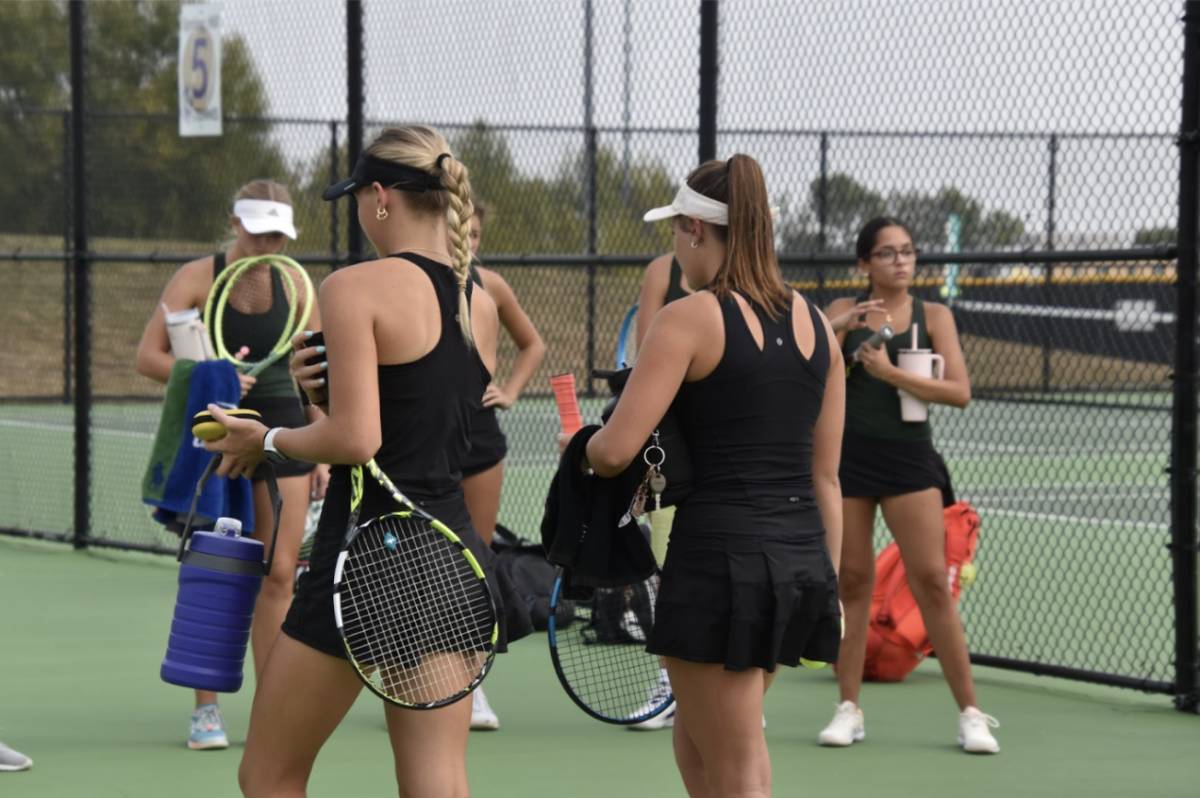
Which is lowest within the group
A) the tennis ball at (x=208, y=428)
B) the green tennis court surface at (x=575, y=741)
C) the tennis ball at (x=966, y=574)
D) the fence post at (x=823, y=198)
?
the green tennis court surface at (x=575, y=741)

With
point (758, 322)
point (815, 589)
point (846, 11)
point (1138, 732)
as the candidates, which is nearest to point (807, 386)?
point (758, 322)

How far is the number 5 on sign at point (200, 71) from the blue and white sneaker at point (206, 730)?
489 cm

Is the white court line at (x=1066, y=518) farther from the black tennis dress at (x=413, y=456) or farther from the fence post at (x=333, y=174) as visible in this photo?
the black tennis dress at (x=413, y=456)

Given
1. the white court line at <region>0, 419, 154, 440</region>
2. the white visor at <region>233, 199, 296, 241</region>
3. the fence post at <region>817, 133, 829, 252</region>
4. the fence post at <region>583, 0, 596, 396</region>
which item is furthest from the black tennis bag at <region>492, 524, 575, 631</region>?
the white court line at <region>0, 419, 154, 440</region>

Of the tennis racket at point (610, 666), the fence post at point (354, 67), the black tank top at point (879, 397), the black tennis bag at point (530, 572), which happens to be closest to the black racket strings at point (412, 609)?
the tennis racket at point (610, 666)

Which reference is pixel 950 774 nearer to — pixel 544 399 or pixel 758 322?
→ pixel 758 322

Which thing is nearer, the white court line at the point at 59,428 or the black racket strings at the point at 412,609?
the black racket strings at the point at 412,609

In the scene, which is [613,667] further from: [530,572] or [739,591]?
[530,572]

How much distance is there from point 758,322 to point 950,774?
2.47m

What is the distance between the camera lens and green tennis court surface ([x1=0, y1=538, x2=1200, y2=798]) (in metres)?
5.25

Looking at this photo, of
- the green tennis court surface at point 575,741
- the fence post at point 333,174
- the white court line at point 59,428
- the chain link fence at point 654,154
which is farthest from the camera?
the white court line at point 59,428

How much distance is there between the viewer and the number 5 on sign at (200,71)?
9.75 meters

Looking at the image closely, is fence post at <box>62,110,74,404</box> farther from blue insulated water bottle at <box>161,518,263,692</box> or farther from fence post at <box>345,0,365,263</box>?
blue insulated water bottle at <box>161,518,263,692</box>

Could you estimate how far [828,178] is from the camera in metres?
8.35
